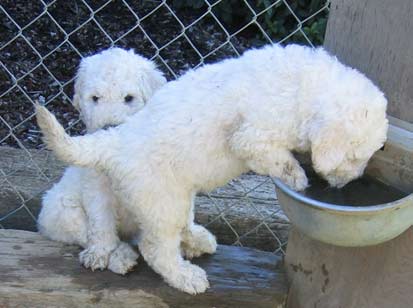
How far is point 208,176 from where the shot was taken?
2.46m

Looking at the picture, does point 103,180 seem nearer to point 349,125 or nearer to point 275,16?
point 349,125

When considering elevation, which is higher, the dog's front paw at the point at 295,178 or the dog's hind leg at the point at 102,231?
the dog's front paw at the point at 295,178

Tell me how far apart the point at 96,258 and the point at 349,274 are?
0.96m

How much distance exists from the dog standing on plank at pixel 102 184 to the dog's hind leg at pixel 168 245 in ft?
0.52

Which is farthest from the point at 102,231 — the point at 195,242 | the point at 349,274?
the point at 349,274

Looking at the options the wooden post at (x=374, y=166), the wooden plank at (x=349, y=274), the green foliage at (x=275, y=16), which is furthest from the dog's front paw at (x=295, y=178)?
the green foliage at (x=275, y=16)

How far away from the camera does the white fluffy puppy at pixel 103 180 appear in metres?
2.68

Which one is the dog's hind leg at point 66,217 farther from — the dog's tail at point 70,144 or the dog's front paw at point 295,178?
the dog's front paw at point 295,178

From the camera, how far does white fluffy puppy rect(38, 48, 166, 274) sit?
8.79ft

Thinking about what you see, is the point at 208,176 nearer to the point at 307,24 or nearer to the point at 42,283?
the point at 42,283

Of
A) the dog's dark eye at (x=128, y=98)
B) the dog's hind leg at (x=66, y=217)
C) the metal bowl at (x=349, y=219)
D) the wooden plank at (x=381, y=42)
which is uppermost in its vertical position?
the wooden plank at (x=381, y=42)

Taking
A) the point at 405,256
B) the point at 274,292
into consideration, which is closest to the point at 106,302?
the point at 274,292

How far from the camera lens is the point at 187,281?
2.67m

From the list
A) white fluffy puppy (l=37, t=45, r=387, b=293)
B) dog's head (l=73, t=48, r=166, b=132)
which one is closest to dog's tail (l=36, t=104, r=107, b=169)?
white fluffy puppy (l=37, t=45, r=387, b=293)
